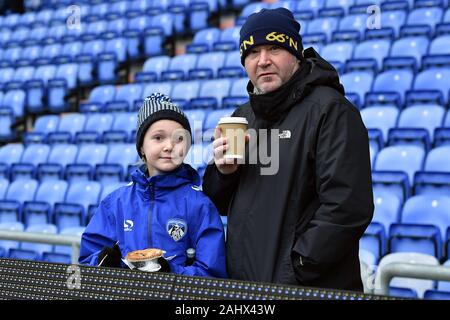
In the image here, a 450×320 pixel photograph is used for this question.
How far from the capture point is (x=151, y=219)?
2.08m

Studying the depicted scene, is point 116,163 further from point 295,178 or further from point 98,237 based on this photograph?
point 295,178

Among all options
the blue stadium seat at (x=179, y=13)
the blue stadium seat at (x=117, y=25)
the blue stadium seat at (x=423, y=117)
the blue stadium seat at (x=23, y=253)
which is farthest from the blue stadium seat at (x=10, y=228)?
the blue stadium seat at (x=117, y=25)

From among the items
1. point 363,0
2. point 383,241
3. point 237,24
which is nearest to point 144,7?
point 237,24

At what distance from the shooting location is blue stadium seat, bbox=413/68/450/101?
6.61 meters

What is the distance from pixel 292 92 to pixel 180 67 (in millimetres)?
7263

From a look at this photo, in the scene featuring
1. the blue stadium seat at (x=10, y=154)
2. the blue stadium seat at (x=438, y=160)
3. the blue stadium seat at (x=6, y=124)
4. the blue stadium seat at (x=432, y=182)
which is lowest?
the blue stadium seat at (x=432, y=182)

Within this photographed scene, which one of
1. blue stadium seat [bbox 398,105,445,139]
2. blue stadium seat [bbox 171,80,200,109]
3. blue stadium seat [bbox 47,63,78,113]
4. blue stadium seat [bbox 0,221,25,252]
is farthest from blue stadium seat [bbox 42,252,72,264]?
blue stadium seat [bbox 47,63,78,113]

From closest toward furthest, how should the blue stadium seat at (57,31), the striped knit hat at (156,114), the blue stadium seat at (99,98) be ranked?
the striped knit hat at (156,114) < the blue stadium seat at (99,98) < the blue stadium seat at (57,31)

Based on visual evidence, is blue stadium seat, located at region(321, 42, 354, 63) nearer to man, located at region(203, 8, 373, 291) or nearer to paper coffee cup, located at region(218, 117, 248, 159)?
man, located at region(203, 8, 373, 291)

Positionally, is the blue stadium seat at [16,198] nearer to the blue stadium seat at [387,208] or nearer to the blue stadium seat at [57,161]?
the blue stadium seat at [57,161]

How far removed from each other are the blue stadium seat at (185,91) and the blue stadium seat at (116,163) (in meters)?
1.06

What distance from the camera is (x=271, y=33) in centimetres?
205

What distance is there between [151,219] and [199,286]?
57 centimetres

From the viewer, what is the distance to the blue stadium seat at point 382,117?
6.24 meters
